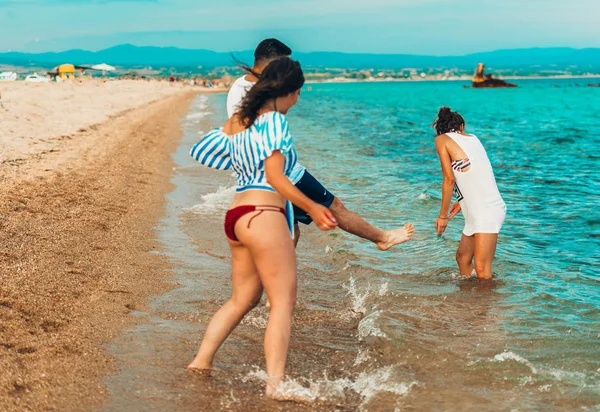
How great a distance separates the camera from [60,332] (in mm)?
4684

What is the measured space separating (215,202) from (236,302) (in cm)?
667

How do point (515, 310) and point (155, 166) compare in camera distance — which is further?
point (155, 166)

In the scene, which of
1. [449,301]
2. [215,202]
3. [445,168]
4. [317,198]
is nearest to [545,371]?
[449,301]

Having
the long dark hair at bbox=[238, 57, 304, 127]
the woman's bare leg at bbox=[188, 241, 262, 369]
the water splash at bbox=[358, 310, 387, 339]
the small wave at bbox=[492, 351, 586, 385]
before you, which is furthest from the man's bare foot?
the long dark hair at bbox=[238, 57, 304, 127]

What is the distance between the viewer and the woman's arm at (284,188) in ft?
11.6

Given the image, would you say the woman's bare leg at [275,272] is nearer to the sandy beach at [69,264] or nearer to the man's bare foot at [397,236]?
the sandy beach at [69,264]

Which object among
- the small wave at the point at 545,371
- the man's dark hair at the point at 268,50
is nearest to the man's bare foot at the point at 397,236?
the small wave at the point at 545,371

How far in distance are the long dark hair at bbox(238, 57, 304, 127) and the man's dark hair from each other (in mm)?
1718

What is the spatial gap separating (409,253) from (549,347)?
3097 mm

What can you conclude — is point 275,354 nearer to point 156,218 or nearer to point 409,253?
point 409,253

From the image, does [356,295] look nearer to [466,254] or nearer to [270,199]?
[466,254]

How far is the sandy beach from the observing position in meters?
4.01

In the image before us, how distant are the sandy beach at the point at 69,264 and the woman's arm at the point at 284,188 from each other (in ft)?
5.19

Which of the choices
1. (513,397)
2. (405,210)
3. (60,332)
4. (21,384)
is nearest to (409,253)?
(405,210)
